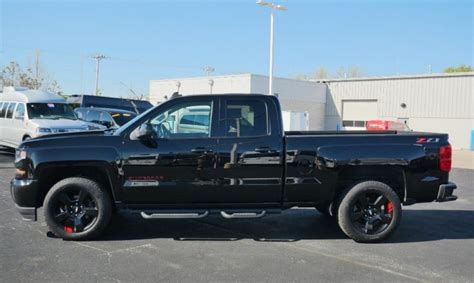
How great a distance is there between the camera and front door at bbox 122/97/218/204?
5.95 meters

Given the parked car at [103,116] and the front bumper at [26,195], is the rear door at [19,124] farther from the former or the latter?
the front bumper at [26,195]

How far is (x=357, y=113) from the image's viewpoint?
39094 mm

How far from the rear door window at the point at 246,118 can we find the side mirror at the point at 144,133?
0.98 meters

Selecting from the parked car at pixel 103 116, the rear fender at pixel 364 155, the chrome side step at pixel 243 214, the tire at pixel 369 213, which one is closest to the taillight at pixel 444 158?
the rear fender at pixel 364 155

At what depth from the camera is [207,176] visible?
6012 millimetres

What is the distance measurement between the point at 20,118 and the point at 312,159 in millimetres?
11159

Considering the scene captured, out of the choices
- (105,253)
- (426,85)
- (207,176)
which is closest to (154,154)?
(207,176)

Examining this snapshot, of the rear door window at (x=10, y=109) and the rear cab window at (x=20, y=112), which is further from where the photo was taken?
the rear door window at (x=10, y=109)

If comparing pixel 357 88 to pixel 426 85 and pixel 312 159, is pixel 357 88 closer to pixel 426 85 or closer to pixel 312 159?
pixel 426 85

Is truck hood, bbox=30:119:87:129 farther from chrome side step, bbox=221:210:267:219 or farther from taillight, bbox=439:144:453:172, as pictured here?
taillight, bbox=439:144:453:172

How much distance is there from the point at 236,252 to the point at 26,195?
2.75 meters

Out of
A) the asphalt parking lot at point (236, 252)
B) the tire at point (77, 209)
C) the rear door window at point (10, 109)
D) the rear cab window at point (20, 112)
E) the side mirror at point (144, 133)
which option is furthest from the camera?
the rear door window at point (10, 109)

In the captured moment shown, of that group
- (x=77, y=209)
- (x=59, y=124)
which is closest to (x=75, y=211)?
(x=77, y=209)

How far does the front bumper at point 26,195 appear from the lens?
5.91m
